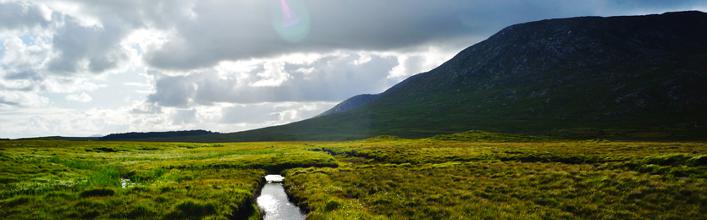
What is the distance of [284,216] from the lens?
91.7 ft

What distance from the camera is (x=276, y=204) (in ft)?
105

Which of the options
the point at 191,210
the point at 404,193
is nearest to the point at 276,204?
the point at 191,210

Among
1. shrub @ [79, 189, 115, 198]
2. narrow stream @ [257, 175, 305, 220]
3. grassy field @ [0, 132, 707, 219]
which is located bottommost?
narrow stream @ [257, 175, 305, 220]

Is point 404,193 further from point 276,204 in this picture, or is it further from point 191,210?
point 191,210

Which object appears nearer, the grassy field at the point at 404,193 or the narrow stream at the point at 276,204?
the grassy field at the point at 404,193

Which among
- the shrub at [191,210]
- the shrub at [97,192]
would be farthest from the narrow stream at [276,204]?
the shrub at [97,192]

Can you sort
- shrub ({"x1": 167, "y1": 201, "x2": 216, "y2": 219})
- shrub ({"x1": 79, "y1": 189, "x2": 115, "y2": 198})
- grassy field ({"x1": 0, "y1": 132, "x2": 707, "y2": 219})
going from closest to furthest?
shrub ({"x1": 167, "y1": 201, "x2": 216, "y2": 219})
grassy field ({"x1": 0, "y1": 132, "x2": 707, "y2": 219})
shrub ({"x1": 79, "y1": 189, "x2": 115, "y2": 198})

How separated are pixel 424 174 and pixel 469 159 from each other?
16.4 m

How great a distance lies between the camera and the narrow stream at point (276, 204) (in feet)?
91.9

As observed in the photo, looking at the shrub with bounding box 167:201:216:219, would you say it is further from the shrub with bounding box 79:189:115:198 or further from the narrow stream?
the shrub with bounding box 79:189:115:198

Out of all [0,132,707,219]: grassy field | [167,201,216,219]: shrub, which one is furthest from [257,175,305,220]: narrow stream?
[167,201,216,219]: shrub

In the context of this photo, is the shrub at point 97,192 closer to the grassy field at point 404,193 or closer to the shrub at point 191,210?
the grassy field at point 404,193

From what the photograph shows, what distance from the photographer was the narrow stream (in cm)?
2802

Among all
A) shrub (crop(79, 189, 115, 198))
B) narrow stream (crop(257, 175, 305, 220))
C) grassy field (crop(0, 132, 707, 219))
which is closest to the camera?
grassy field (crop(0, 132, 707, 219))
